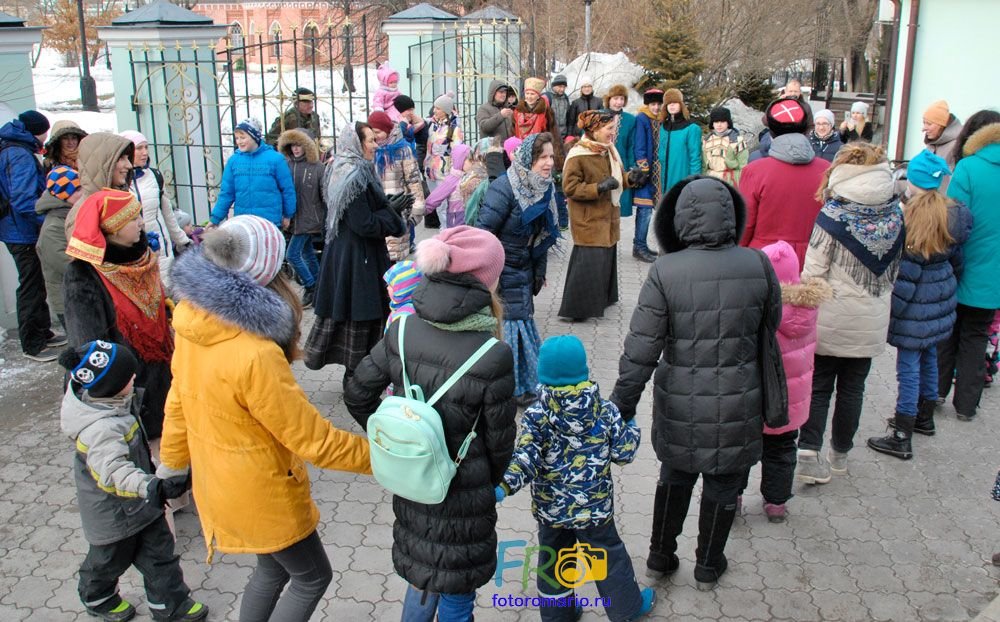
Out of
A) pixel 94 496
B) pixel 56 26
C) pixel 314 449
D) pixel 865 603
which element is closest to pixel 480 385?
pixel 314 449

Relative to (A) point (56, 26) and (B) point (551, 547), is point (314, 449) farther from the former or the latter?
(A) point (56, 26)

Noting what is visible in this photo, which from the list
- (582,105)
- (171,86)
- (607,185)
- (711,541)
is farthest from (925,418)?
(582,105)

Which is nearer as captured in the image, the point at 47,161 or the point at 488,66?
the point at 47,161

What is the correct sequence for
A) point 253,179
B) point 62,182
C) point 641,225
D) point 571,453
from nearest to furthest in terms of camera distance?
point 571,453 → point 62,182 → point 253,179 → point 641,225

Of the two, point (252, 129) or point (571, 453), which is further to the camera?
point (252, 129)

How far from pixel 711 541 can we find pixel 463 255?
1814mm

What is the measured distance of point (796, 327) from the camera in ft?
12.8

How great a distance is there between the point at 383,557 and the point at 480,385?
5.68 feet

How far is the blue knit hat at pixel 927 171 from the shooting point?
4.70 meters

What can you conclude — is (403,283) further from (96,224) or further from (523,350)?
(523,350)

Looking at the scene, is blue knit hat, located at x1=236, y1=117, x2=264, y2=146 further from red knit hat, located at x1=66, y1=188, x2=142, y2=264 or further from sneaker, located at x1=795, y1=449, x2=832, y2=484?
sneaker, located at x1=795, y1=449, x2=832, y2=484

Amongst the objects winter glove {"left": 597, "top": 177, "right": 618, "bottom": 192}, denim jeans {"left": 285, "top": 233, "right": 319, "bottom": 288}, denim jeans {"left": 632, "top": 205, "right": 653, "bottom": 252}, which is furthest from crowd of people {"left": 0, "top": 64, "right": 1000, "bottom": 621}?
denim jeans {"left": 632, "top": 205, "right": 653, "bottom": 252}

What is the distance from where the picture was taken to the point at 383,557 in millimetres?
4062

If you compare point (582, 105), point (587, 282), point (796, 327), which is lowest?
point (587, 282)
